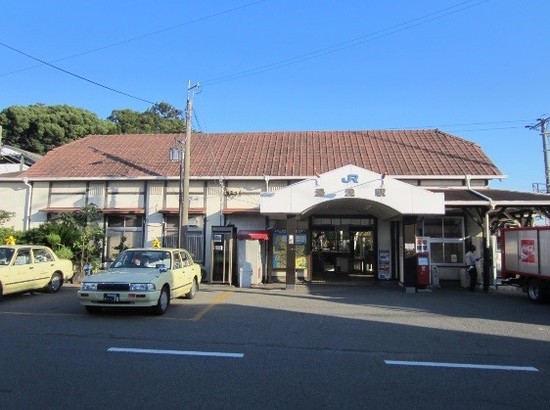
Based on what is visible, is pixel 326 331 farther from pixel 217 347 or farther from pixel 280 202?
pixel 280 202

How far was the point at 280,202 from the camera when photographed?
1727cm

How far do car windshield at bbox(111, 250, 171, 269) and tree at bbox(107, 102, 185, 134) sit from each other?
37285 millimetres

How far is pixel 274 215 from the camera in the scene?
19172 mm

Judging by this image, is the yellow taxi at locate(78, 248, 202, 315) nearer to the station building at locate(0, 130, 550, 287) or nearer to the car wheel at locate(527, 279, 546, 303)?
the station building at locate(0, 130, 550, 287)

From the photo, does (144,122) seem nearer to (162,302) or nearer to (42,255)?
(42,255)

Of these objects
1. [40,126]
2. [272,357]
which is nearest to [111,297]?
[272,357]

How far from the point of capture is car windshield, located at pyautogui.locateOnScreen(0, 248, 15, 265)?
12.9m

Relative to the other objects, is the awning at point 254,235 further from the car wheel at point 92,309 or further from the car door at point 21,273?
the car wheel at point 92,309

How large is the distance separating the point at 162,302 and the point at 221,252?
839cm

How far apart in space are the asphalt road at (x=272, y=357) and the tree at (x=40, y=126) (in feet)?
104

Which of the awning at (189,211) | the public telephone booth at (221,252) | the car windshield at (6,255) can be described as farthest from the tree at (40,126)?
the car windshield at (6,255)

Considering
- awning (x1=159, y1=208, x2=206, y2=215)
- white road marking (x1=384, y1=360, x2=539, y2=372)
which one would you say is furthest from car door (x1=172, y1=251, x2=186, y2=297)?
awning (x1=159, y1=208, x2=206, y2=215)

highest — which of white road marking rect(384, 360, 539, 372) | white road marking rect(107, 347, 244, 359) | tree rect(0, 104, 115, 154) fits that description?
tree rect(0, 104, 115, 154)

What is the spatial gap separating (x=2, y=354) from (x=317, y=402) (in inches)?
191
